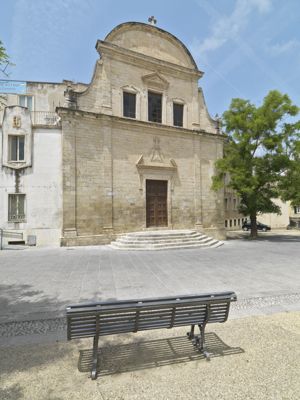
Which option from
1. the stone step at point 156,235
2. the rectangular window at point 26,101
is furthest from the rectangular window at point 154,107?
the rectangular window at point 26,101

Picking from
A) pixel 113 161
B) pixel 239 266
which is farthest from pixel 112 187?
pixel 239 266

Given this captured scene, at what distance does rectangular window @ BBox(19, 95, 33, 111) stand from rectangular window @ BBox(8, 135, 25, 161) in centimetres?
510

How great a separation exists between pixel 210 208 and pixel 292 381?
51.5ft

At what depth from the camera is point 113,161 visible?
49.3ft

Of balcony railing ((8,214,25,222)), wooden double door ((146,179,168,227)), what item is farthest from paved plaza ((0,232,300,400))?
wooden double door ((146,179,168,227))

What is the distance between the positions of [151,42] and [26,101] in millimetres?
10235

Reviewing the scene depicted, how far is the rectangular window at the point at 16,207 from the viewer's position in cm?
1370

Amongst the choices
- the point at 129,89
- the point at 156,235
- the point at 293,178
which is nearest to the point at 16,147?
the point at 129,89

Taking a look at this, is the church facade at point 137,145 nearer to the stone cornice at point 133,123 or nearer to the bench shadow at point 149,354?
the stone cornice at point 133,123

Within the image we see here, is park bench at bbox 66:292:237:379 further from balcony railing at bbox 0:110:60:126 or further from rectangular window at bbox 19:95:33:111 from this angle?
rectangular window at bbox 19:95:33:111

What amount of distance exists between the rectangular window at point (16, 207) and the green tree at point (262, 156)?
12397 millimetres

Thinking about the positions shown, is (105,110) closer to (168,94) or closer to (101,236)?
(168,94)

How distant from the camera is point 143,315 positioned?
3072 millimetres

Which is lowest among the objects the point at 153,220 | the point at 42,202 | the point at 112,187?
the point at 153,220
